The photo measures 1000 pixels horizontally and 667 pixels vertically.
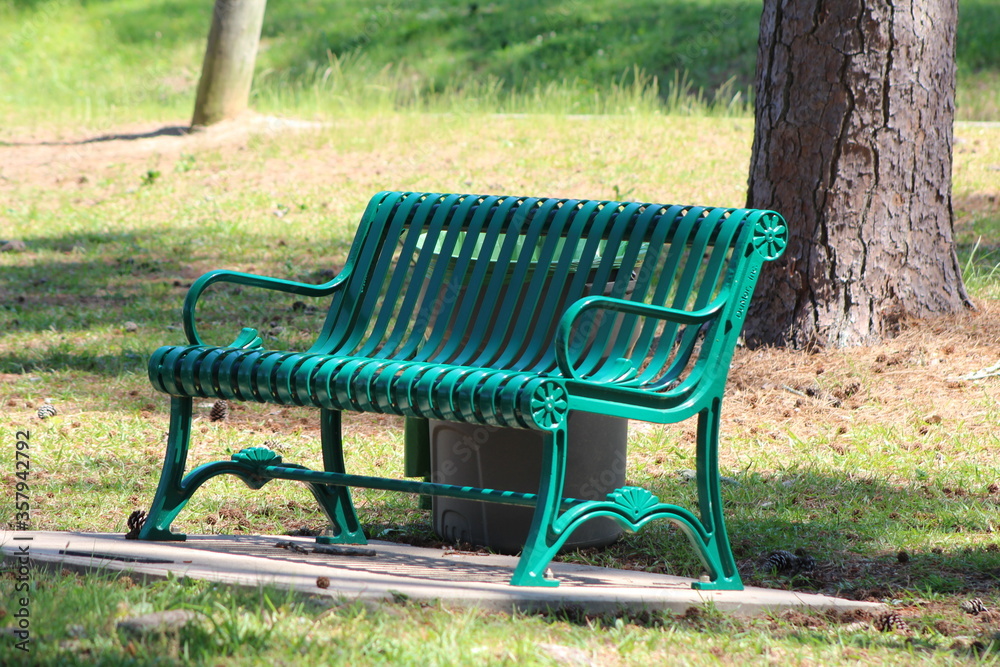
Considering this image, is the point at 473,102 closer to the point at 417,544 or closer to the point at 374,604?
the point at 417,544

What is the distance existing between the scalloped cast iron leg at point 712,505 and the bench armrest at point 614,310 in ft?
0.99

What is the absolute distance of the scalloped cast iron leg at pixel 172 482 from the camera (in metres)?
3.81

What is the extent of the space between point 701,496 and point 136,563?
164 cm

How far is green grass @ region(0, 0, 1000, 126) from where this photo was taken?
16156 mm

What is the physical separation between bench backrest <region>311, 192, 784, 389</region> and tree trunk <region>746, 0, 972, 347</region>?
2280 millimetres

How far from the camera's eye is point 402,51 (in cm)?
2072

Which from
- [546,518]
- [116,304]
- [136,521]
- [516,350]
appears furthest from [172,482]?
[116,304]

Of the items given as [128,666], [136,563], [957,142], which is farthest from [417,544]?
[957,142]

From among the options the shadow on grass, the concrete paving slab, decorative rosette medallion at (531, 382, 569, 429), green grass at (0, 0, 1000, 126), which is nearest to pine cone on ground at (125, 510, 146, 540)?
the concrete paving slab

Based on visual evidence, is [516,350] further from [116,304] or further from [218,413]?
[116,304]

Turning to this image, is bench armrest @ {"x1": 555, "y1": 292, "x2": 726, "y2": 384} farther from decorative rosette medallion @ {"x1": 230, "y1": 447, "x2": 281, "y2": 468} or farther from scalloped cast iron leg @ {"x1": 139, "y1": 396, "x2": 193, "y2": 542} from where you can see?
scalloped cast iron leg @ {"x1": 139, "y1": 396, "x2": 193, "y2": 542}

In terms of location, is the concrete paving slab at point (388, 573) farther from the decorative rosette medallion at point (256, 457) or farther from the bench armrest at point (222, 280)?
the bench armrest at point (222, 280)

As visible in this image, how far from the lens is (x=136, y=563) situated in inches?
133

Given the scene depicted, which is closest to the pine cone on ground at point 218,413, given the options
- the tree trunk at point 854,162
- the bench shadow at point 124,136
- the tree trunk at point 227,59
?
the tree trunk at point 854,162
